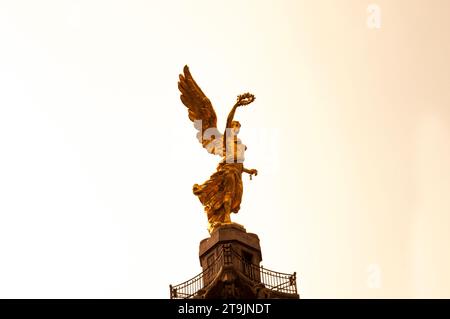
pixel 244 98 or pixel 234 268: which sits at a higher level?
pixel 244 98

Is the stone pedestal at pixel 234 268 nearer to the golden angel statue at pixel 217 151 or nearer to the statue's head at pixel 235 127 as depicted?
the golden angel statue at pixel 217 151

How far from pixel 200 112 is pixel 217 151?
251 centimetres

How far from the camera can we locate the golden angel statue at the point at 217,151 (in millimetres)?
41375

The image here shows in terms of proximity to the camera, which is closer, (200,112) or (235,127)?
(235,127)

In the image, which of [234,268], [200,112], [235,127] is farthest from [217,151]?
[234,268]

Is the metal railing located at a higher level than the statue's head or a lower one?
lower

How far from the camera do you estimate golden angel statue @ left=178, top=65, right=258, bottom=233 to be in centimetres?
4138

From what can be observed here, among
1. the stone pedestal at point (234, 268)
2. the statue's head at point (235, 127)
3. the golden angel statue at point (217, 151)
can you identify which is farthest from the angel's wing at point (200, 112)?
the stone pedestal at point (234, 268)

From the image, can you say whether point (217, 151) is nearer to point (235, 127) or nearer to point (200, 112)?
point (235, 127)

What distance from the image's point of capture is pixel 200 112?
4494cm

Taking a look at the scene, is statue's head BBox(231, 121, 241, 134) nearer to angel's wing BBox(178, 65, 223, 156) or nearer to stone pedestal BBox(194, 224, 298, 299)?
angel's wing BBox(178, 65, 223, 156)

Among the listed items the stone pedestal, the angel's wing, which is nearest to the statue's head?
the angel's wing
